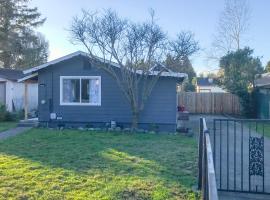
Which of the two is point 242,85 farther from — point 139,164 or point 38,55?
point 38,55

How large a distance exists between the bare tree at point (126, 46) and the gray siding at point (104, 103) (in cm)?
65

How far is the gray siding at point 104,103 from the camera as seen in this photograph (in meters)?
16.6

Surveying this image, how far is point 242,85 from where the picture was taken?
85.0ft

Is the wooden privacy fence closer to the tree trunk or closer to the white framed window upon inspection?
the white framed window

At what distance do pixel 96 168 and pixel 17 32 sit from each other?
33683 millimetres

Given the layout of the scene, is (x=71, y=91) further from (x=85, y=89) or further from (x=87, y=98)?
(x=87, y=98)

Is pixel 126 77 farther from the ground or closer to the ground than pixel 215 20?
closer to the ground

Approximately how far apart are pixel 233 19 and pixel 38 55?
2102 centimetres

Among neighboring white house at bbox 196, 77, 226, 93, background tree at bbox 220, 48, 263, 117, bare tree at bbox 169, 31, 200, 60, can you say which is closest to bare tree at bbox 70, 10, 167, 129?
bare tree at bbox 169, 31, 200, 60

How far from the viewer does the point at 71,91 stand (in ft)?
57.5

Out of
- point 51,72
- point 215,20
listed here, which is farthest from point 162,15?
point 215,20

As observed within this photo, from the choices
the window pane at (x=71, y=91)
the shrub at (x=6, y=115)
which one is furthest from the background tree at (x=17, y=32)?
the window pane at (x=71, y=91)

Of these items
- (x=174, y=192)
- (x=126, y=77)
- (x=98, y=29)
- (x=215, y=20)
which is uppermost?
(x=215, y=20)

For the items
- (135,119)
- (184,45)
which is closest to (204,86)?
(184,45)
